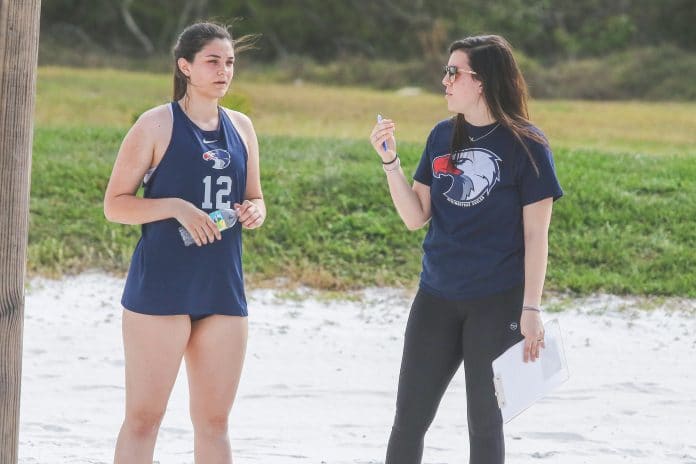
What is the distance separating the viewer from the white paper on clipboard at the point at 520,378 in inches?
135

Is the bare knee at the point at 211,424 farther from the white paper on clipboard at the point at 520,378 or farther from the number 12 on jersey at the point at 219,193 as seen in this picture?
the white paper on clipboard at the point at 520,378

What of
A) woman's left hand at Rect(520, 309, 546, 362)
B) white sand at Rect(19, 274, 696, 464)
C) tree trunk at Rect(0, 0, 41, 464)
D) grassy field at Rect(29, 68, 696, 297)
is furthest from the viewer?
grassy field at Rect(29, 68, 696, 297)

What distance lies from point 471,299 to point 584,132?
11706mm

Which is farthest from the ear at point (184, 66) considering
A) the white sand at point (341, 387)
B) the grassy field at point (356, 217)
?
the grassy field at point (356, 217)

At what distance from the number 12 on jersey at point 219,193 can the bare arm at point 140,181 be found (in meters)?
0.08

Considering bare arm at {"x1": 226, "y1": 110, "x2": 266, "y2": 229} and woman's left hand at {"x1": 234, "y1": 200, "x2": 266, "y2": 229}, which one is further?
bare arm at {"x1": 226, "y1": 110, "x2": 266, "y2": 229}

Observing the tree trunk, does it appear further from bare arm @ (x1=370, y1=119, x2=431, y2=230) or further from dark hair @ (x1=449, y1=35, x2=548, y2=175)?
dark hair @ (x1=449, y1=35, x2=548, y2=175)

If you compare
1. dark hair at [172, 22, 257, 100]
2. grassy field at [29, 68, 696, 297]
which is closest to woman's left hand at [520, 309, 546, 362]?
dark hair at [172, 22, 257, 100]

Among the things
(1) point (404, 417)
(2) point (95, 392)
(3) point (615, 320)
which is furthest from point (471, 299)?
(3) point (615, 320)

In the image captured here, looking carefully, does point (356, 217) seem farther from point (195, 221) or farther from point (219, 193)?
point (195, 221)

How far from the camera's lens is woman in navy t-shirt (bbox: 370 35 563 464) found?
11.3 feet

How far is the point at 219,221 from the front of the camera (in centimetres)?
337

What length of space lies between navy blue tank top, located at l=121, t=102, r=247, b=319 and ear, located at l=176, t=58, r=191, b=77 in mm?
112

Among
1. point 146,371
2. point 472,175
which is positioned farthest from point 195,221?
point 472,175
